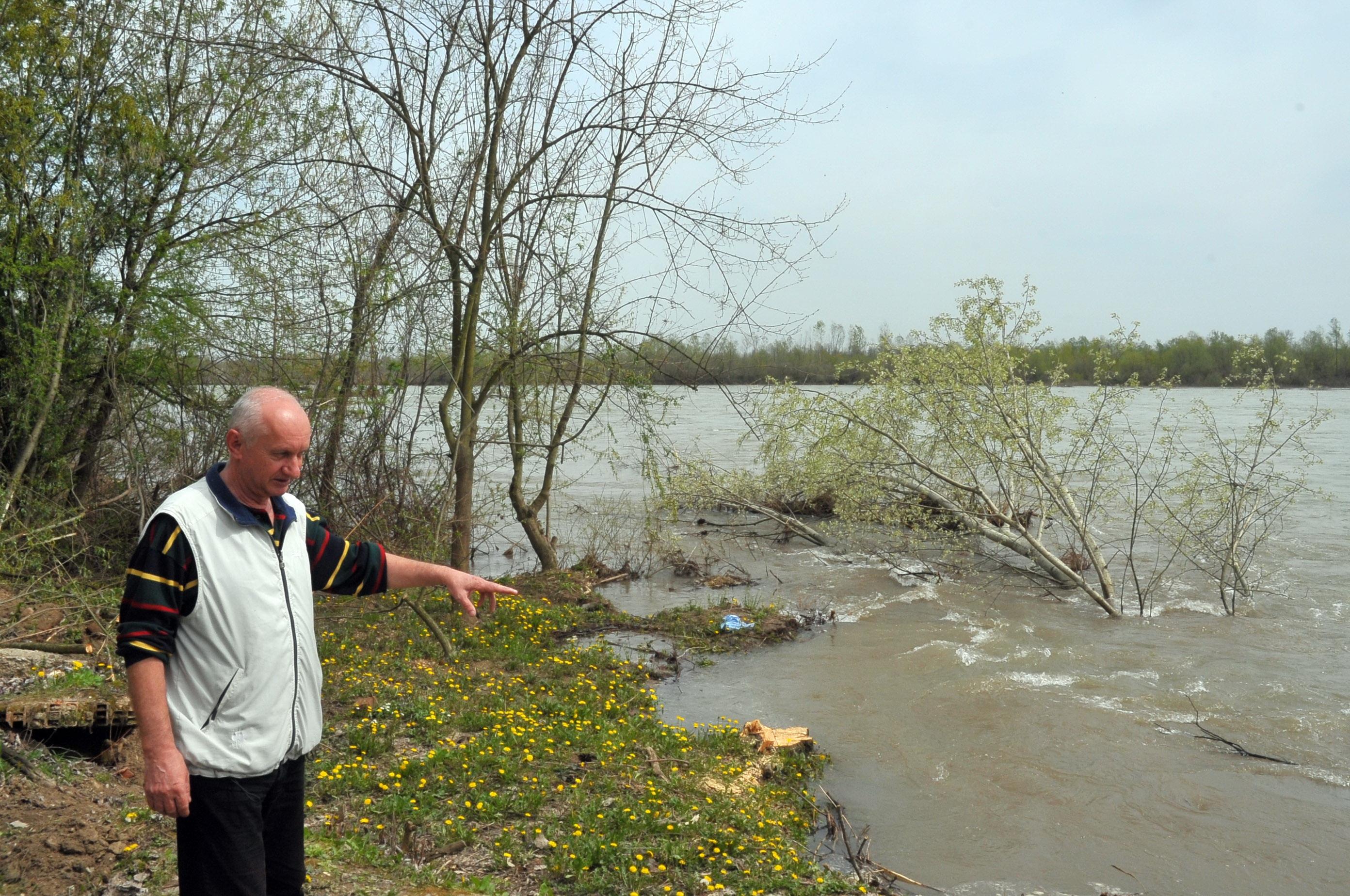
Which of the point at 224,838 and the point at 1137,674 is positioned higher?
the point at 224,838

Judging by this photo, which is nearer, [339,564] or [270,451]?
[270,451]

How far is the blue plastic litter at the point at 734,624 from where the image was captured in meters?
10.9

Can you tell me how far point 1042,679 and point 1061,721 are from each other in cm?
122

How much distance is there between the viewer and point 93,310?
31.3ft

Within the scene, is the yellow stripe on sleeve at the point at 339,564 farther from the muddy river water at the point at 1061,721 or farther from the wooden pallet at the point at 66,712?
the muddy river water at the point at 1061,721

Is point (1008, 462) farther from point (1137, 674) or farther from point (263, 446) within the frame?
point (263, 446)

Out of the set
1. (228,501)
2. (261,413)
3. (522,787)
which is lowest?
(522,787)

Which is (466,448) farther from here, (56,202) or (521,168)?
(56,202)

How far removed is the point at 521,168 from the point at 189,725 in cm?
823

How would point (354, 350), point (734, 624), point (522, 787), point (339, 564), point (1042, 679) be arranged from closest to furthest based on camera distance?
point (339, 564)
point (522, 787)
point (1042, 679)
point (354, 350)
point (734, 624)

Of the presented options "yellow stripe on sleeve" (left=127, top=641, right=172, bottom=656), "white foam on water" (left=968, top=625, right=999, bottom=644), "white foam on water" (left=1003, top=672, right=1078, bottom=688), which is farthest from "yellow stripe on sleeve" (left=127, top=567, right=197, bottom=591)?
"white foam on water" (left=968, top=625, right=999, bottom=644)

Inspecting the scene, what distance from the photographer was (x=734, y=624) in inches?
431

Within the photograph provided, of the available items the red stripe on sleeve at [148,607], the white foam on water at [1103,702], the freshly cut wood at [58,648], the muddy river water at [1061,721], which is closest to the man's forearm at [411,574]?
the red stripe on sleeve at [148,607]

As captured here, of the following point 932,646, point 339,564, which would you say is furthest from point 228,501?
point 932,646
